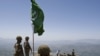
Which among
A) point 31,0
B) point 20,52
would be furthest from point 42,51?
point 20,52

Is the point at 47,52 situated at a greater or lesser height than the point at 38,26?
lesser

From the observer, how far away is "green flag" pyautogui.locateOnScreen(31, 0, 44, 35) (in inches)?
498

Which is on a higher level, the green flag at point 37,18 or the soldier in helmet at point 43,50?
the green flag at point 37,18

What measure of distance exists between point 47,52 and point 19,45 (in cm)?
888

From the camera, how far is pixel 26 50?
18453mm

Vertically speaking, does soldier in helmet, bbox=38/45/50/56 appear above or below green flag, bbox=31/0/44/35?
below

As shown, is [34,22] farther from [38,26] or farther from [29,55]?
[29,55]

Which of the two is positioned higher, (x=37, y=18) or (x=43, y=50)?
(x=37, y=18)

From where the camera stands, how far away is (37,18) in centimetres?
1290

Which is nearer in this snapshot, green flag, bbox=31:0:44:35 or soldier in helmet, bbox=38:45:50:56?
soldier in helmet, bbox=38:45:50:56

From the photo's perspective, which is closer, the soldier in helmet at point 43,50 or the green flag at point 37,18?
the soldier in helmet at point 43,50

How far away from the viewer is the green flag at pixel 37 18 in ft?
41.5

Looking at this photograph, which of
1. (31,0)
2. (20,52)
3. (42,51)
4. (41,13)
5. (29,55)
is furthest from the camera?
(29,55)

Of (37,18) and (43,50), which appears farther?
(37,18)
